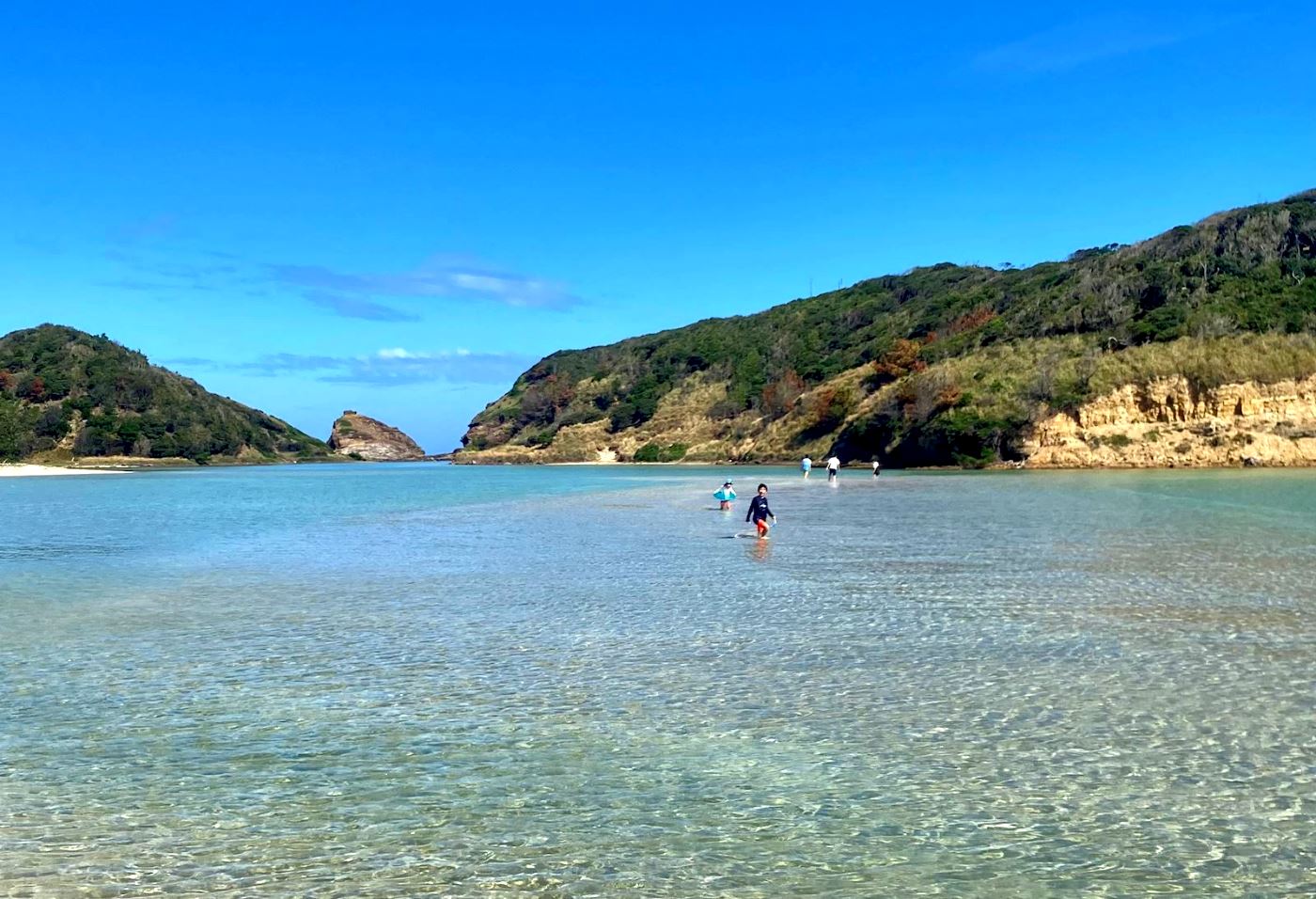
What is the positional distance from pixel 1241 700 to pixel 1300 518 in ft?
73.3

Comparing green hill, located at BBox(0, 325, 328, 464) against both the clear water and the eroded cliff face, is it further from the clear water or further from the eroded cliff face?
the clear water

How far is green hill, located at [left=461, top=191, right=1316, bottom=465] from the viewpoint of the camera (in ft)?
249

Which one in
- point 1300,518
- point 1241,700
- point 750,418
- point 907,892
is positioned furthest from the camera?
point 750,418

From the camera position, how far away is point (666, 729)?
8445 millimetres

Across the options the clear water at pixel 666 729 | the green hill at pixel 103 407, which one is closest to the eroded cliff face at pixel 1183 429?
the clear water at pixel 666 729

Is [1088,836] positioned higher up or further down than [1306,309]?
further down

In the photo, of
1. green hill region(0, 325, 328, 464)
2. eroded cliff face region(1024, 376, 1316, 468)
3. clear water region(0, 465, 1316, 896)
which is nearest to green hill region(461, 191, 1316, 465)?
eroded cliff face region(1024, 376, 1316, 468)

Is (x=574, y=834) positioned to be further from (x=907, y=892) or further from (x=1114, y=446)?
(x=1114, y=446)

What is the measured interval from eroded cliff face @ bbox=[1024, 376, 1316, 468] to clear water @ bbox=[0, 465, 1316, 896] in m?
54.3

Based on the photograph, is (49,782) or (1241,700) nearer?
(49,782)

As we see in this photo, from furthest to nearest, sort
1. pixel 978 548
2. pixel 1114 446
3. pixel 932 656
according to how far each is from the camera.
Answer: pixel 1114 446 < pixel 978 548 < pixel 932 656

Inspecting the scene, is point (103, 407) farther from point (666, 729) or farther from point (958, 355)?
point (666, 729)

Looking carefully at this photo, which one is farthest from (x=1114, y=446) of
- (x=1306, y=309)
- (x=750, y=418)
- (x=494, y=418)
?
(x=494, y=418)

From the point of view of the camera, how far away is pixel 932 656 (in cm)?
1110
